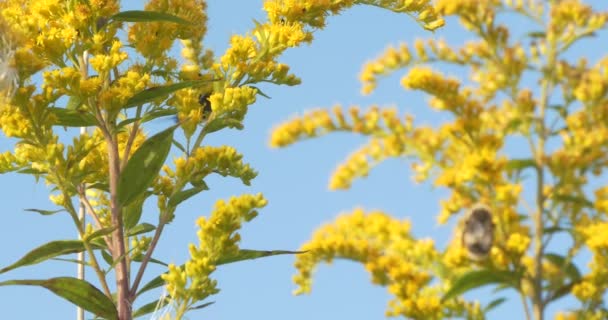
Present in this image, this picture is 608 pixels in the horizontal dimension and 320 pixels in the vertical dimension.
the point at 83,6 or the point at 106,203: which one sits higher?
the point at 83,6

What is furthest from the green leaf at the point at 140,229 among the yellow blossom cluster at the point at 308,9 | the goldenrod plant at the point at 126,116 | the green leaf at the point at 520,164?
the green leaf at the point at 520,164

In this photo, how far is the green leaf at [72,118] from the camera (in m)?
2.87

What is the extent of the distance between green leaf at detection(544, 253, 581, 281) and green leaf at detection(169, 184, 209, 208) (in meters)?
3.40

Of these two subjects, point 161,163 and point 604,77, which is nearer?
point 161,163

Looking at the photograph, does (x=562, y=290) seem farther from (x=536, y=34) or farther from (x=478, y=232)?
(x=536, y=34)

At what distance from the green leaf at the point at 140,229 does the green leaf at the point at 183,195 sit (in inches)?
9.9

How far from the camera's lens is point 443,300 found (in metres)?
4.65

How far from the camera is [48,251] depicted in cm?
278

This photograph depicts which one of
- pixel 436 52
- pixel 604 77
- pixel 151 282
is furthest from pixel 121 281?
pixel 604 77

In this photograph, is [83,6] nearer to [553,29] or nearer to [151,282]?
[151,282]

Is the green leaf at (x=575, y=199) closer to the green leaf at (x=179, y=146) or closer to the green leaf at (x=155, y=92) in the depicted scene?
the green leaf at (x=179, y=146)

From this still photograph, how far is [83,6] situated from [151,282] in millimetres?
981

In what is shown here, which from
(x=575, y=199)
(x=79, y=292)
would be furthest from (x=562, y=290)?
(x=79, y=292)

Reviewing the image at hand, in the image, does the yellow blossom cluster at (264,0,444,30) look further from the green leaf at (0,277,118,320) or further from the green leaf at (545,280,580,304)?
the green leaf at (545,280,580,304)
